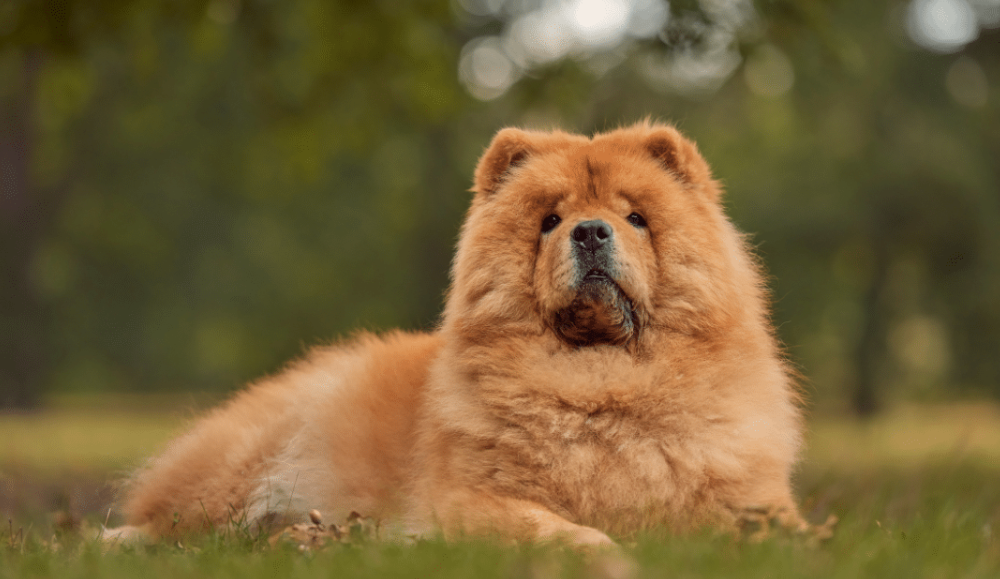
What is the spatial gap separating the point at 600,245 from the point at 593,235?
5cm

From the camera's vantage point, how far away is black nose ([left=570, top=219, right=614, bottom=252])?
3252mm

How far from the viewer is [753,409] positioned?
10.9 feet

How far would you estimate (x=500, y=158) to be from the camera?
385cm

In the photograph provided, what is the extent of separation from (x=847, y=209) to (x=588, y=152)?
10.6 meters

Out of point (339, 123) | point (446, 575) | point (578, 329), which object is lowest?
point (446, 575)

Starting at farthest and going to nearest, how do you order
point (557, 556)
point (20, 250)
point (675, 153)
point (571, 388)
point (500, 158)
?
point (20, 250) → point (500, 158) → point (675, 153) → point (571, 388) → point (557, 556)

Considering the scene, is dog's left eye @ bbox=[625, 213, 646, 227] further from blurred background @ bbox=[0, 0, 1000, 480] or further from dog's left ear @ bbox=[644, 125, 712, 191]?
blurred background @ bbox=[0, 0, 1000, 480]

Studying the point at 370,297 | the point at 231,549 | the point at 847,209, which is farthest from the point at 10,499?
the point at 370,297

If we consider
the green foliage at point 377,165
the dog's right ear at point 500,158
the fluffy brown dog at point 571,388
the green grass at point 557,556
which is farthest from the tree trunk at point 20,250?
the dog's right ear at point 500,158

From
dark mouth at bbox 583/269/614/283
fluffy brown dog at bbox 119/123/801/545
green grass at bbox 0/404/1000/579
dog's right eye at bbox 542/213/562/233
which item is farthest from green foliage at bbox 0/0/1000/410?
dog's right eye at bbox 542/213/562/233

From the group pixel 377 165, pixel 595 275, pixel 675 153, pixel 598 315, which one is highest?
pixel 377 165

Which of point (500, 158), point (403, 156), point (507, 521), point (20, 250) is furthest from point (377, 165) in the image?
point (507, 521)

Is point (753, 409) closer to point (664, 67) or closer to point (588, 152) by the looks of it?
point (588, 152)

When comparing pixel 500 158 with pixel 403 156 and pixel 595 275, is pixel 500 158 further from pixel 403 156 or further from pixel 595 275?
pixel 403 156
